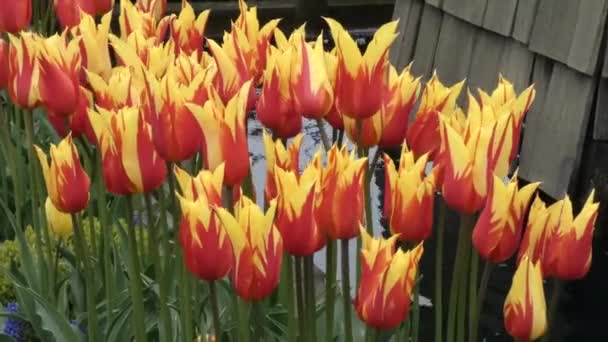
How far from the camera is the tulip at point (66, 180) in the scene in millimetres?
2146

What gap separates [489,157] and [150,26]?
1.08 metres

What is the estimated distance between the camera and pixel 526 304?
175cm

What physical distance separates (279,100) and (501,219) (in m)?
0.48

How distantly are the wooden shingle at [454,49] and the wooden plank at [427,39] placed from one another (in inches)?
3.5

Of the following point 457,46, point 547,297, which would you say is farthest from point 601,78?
point 457,46

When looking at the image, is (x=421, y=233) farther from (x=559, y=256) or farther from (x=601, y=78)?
(x=601, y=78)

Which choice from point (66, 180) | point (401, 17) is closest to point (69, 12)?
point (66, 180)

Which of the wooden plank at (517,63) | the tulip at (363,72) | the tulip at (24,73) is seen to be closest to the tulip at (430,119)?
the tulip at (363,72)

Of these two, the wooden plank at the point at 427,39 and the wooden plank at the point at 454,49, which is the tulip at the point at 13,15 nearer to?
the wooden plank at the point at 454,49

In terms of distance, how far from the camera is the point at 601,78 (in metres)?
4.84

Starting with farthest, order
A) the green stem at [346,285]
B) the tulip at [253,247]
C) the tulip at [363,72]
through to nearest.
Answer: the tulip at [363,72]
the green stem at [346,285]
the tulip at [253,247]

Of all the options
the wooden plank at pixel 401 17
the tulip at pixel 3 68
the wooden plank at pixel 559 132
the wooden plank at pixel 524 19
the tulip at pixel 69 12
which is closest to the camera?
the tulip at pixel 3 68

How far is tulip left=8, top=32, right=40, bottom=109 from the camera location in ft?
7.75

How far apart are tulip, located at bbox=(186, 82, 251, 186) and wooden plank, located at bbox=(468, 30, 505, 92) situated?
13.3 feet
